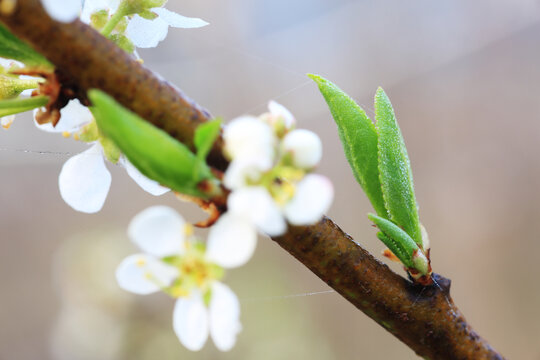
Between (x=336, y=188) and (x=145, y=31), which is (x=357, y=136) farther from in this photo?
(x=336, y=188)

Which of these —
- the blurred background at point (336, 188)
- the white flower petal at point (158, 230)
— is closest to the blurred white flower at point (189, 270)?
the white flower petal at point (158, 230)

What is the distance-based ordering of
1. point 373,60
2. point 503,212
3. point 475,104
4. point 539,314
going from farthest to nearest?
1. point 373,60
2. point 475,104
3. point 503,212
4. point 539,314

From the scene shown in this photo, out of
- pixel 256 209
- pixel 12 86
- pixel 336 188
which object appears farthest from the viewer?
pixel 336 188

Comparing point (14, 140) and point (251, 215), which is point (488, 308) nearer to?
point (14, 140)

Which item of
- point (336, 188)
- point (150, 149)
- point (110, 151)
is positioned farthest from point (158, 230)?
point (336, 188)

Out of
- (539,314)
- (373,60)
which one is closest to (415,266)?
(539,314)

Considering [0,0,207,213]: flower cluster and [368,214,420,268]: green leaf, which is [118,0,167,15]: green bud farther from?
[368,214,420,268]: green leaf
